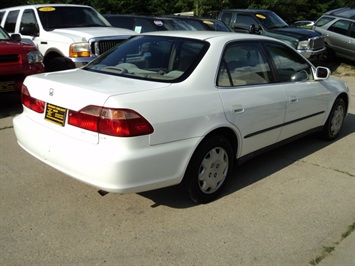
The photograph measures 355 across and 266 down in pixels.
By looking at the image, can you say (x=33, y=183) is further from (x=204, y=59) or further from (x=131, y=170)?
(x=204, y=59)

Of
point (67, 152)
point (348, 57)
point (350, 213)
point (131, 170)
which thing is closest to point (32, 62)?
point (67, 152)

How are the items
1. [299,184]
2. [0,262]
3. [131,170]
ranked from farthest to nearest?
[299,184]
[131,170]
[0,262]

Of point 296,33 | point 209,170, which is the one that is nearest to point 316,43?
point 296,33

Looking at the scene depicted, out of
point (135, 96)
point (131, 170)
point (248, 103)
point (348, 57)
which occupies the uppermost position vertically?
point (135, 96)

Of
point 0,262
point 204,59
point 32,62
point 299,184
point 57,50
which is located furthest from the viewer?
point 57,50

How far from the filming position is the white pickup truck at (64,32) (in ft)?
23.2

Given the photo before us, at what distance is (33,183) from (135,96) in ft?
5.60

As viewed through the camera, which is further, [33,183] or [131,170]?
[33,183]

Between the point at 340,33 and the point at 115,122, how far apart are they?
1198cm

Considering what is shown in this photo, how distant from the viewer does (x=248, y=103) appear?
3.86 meters

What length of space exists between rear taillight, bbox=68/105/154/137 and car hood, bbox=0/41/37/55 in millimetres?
4087

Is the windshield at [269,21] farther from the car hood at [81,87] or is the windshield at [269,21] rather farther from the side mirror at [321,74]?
the car hood at [81,87]

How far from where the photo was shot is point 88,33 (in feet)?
24.0

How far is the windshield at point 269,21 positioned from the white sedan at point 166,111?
7.93 metres
